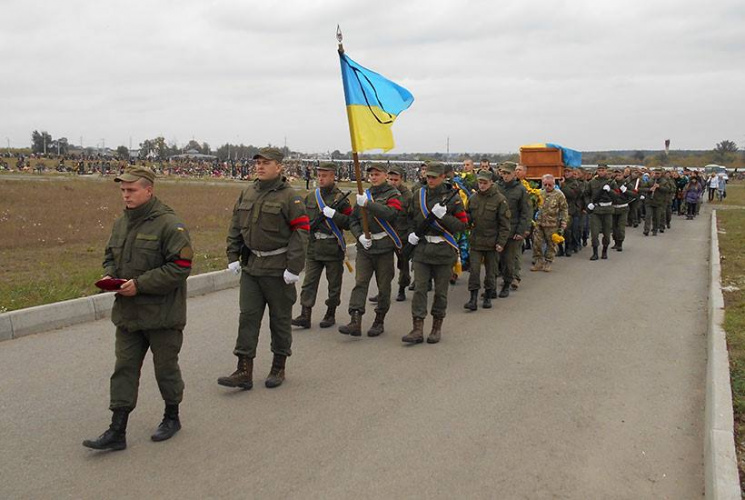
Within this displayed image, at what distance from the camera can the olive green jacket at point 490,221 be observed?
369 inches

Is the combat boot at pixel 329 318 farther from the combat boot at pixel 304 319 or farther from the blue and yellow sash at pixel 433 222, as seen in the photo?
the blue and yellow sash at pixel 433 222

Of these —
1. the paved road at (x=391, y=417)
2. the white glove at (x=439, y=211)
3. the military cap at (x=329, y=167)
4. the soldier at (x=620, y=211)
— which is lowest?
the paved road at (x=391, y=417)

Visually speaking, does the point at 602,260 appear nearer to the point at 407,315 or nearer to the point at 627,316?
the point at 627,316

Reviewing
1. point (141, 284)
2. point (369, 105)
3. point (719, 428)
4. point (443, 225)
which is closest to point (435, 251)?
point (443, 225)

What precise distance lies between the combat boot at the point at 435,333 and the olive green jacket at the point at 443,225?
69cm

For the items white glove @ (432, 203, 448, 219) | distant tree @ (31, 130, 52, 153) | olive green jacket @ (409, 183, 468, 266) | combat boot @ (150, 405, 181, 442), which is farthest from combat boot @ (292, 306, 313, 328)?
distant tree @ (31, 130, 52, 153)

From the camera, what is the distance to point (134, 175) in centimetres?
459

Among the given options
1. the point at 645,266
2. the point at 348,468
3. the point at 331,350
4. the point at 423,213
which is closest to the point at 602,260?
the point at 645,266

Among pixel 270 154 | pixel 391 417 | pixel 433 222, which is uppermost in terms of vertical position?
pixel 270 154

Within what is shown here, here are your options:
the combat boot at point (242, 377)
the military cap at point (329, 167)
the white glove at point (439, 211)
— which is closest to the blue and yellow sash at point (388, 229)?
the military cap at point (329, 167)

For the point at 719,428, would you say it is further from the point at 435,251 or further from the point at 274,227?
the point at 274,227

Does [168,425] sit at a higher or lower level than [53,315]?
lower

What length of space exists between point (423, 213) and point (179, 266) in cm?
Result: 368

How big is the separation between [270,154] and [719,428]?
4.10 metres
